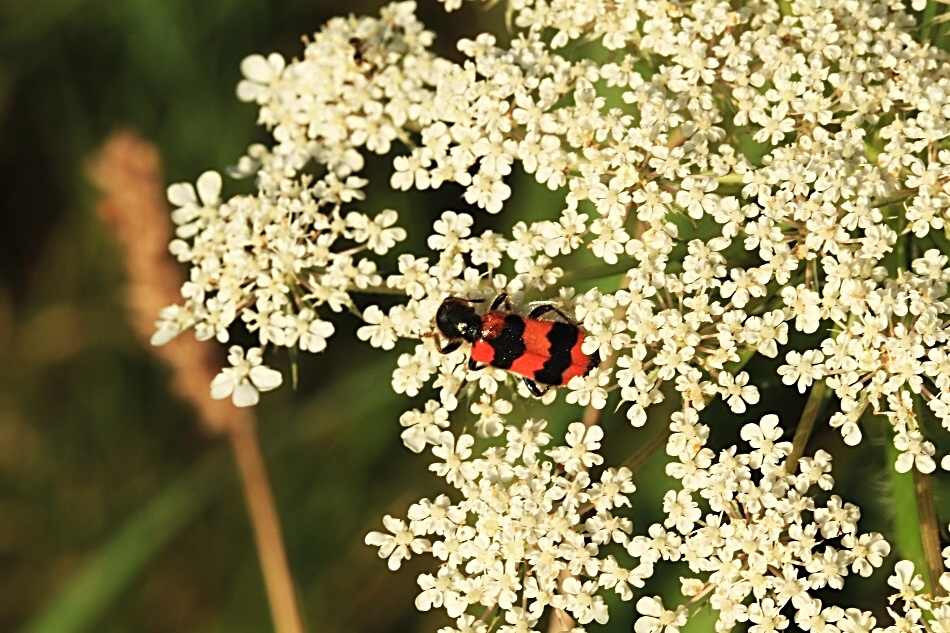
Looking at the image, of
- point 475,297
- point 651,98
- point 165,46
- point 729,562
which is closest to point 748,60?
point 651,98

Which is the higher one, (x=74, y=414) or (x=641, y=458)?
(x=74, y=414)

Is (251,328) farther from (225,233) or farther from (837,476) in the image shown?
(837,476)

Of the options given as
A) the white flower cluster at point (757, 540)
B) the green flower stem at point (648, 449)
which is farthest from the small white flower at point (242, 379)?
the white flower cluster at point (757, 540)

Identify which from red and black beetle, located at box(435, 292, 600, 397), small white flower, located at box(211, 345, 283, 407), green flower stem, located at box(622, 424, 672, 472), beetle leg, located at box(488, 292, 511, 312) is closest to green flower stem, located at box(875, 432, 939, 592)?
green flower stem, located at box(622, 424, 672, 472)

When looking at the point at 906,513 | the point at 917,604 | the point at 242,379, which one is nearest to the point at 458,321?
the point at 242,379

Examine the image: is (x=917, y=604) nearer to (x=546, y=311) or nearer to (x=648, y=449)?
(x=648, y=449)

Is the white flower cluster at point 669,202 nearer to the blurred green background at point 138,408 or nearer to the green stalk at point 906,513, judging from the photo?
the green stalk at point 906,513
